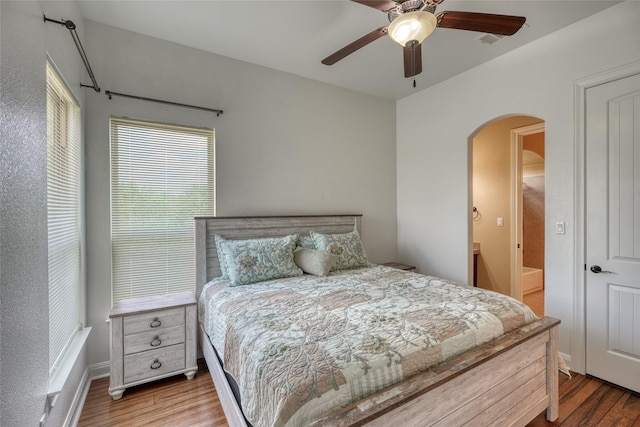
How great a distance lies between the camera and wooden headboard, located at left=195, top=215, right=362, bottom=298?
8.65ft

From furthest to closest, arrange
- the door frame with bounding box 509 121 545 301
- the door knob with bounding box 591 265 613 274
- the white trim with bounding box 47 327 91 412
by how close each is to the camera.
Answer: the door frame with bounding box 509 121 545 301 < the door knob with bounding box 591 265 613 274 < the white trim with bounding box 47 327 91 412

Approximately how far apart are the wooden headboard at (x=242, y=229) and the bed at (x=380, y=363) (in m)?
0.23

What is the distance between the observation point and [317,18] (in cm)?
232

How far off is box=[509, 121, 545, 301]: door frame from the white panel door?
1455mm

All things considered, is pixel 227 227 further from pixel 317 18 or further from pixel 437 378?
pixel 437 378

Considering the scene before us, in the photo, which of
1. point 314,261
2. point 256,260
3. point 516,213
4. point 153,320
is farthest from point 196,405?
point 516,213

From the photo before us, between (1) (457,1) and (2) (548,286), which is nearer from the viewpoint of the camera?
(1) (457,1)

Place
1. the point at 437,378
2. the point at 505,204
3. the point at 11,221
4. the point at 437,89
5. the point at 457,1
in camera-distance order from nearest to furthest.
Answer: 1. the point at 11,221
2. the point at 437,378
3. the point at 457,1
4. the point at 437,89
5. the point at 505,204

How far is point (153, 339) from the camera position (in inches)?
86.7

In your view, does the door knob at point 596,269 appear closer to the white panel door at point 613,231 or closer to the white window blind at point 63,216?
the white panel door at point 613,231

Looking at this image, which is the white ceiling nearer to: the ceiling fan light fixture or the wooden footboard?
the ceiling fan light fixture

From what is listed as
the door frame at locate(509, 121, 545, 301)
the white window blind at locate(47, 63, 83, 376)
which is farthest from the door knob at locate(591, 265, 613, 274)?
the white window blind at locate(47, 63, 83, 376)

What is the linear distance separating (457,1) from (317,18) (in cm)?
105

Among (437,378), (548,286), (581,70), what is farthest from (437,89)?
(437,378)
